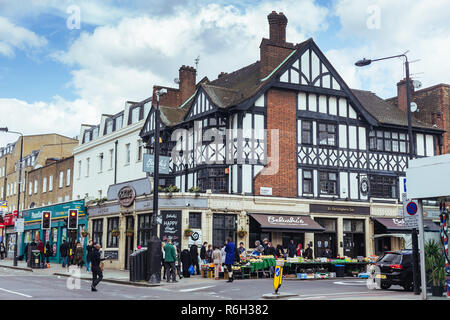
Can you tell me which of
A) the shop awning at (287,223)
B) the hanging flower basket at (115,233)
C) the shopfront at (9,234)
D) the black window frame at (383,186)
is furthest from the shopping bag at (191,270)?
the shopfront at (9,234)

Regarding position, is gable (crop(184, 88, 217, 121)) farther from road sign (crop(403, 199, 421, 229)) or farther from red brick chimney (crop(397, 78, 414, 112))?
road sign (crop(403, 199, 421, 229))

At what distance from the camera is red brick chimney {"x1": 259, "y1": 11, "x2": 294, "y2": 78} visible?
3216 cm

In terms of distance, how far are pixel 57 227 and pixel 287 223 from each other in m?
21.4

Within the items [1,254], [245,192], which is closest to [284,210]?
[245,192]

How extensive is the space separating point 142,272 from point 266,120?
41.5 feet

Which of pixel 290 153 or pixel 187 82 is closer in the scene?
pixel 290 153

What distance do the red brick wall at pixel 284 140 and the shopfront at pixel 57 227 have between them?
14.6m

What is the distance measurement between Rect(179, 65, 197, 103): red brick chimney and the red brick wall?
29.8 ft

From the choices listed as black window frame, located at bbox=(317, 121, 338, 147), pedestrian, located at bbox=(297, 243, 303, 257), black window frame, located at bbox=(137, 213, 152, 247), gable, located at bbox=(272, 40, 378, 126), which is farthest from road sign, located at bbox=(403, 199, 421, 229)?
black window frame, located at bbox=(137, 213, 152, 247)

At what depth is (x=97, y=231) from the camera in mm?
37125

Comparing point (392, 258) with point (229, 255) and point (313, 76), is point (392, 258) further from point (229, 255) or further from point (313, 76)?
point (313, 76)

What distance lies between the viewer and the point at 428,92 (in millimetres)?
38906

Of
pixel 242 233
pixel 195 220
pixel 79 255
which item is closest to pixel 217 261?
pixel 195 220
